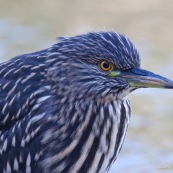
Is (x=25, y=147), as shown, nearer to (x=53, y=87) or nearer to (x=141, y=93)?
(x=53, y=87)

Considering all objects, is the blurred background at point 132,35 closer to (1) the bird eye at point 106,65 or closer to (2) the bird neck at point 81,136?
(2) the bird neck at point 81,136

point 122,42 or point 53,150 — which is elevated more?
point 122,42

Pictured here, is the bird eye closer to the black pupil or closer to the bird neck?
the black pupil

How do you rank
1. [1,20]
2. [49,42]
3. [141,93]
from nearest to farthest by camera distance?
[141,93] < [49,42] < [1,20]

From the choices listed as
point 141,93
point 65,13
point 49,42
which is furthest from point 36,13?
point 141,93

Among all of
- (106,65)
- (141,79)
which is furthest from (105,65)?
(141,79)

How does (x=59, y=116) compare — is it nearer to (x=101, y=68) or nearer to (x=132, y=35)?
(x=101, y=68)

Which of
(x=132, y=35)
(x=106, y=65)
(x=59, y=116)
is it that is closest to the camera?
(x=106, y=65)
